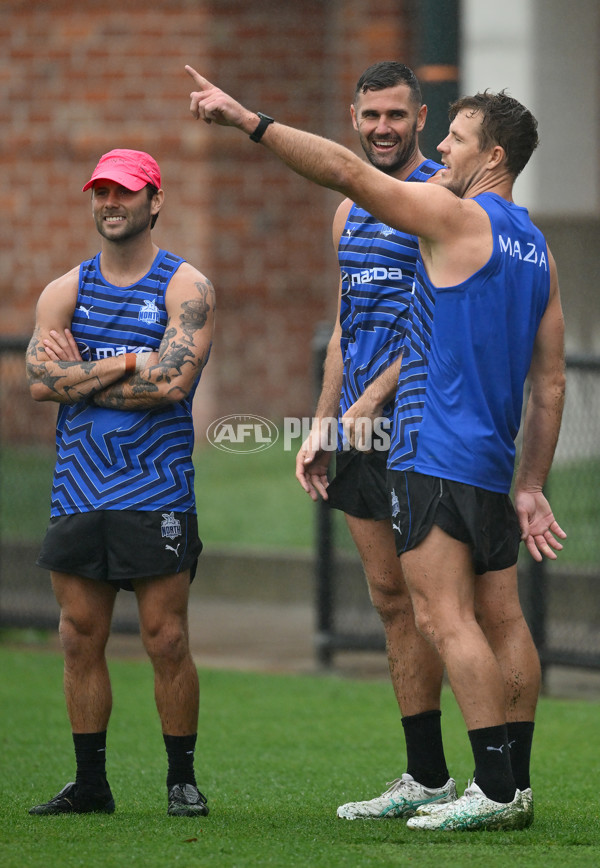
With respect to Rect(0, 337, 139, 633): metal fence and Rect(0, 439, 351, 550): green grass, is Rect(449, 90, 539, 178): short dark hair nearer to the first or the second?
Rect(0, 439, 351, 550): green grass

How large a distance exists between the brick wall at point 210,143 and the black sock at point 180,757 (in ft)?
25.3

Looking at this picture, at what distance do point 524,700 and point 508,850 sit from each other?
24.0 inches

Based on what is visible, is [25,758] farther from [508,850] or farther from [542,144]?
[542,144]

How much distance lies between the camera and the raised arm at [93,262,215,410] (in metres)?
4.80

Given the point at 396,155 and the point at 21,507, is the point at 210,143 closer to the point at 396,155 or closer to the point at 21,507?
the point at 21,507

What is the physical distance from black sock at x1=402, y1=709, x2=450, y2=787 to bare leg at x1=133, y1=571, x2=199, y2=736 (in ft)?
2.48

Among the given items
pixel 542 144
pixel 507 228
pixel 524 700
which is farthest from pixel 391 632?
pixel 542 144

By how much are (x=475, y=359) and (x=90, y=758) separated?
1.89 m

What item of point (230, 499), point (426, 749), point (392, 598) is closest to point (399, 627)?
point (392, 598)

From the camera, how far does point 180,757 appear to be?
495cm

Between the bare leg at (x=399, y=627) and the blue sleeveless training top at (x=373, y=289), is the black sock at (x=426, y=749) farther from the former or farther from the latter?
the blue sleeveless training top at (x=373, y=289)

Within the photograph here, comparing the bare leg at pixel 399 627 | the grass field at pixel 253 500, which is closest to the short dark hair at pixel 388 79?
the bare leg at pixel 399 627

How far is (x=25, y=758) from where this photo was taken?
20.5 feet

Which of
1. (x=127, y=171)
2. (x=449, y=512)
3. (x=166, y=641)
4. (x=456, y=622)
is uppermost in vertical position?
(x=127, y=171)
